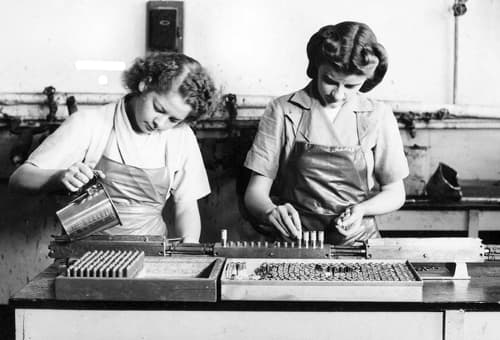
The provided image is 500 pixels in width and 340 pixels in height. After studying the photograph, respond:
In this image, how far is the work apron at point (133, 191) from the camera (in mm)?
2693

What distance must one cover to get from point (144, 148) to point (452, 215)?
6.04ft

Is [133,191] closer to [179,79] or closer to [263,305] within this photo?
[179,79]

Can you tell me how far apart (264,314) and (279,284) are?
9cm

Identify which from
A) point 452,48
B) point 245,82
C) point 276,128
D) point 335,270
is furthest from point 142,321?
point 452,48

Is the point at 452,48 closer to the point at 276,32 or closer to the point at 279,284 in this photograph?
the point at 276,32

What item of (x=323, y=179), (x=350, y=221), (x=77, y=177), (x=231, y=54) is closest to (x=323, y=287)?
(x=350, y=221)

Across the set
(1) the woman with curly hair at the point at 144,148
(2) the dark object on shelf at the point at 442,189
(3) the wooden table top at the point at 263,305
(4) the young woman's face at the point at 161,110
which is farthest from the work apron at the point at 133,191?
(2) the dark object on shelf at the point at 442,189

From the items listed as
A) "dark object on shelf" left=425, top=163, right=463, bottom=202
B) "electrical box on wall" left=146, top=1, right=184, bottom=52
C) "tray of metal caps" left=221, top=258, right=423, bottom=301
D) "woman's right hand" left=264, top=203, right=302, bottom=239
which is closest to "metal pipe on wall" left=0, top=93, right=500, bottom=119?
"electrical box on wall" left=146, top=1, right=184, bottom=52

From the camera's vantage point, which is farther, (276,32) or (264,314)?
(276,32)

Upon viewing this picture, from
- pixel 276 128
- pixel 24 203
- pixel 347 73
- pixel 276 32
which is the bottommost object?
pixel 24 203

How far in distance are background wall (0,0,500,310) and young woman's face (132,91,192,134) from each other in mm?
1372

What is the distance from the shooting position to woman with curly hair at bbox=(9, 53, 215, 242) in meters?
2.55

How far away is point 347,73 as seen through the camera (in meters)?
2.63

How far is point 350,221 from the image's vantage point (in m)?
2.57
